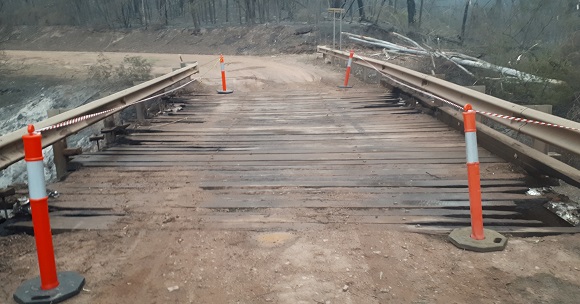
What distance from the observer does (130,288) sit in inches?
136

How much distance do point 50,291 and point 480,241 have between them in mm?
3337

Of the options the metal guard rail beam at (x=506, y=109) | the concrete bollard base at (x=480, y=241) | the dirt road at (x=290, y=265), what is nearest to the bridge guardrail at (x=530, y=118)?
the metal guard rail beam at (x=506, y=109)

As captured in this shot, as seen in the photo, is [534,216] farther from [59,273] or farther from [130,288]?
[59,273]

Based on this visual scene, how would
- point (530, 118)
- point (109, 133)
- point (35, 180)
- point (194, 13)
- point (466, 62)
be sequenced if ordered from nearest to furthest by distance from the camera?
point (35, 180) → point (530, 118) → point (109, 133) → point (466, 62) → point (194, 13)

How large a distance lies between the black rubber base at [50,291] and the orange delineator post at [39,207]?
6 centimetres

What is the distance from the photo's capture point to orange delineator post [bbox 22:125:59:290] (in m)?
3.26

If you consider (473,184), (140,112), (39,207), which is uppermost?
(39,207)

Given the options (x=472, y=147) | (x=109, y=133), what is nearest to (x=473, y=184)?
(x=472, y=147)

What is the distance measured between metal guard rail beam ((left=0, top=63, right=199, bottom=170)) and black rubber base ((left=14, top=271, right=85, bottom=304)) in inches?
53.3

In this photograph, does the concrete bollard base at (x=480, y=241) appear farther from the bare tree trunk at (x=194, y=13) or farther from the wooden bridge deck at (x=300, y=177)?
the bare tree trunk at (x=194, y=13)

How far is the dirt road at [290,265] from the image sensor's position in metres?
3.34

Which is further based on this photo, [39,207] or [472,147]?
[472,147]

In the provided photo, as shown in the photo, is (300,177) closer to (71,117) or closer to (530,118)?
(530,118)

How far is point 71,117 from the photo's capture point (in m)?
6.04
